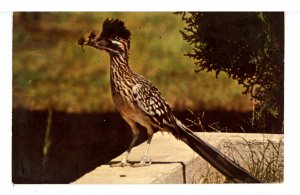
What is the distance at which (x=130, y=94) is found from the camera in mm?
5602

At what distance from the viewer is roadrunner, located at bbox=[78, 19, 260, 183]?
5.62 m

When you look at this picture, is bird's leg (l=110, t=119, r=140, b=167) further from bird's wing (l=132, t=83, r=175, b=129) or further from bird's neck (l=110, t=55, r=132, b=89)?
bird's neck (l=110, t=55, r=132, b=89)

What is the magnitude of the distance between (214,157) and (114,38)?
2.77 ft

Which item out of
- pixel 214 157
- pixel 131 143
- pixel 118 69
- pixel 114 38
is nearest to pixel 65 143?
pixel 131 143

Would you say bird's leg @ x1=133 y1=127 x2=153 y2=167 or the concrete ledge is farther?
bird's leg @ x1=133 y1=127 x2=153 y2=167

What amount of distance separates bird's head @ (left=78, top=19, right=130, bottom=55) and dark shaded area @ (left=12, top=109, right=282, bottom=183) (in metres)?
0.35

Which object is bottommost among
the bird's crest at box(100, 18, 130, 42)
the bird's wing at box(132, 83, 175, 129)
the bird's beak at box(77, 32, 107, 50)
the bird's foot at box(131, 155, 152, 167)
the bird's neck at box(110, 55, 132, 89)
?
the bird's foot at box(131, 155, 152, 167)

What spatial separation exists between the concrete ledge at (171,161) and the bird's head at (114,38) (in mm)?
502

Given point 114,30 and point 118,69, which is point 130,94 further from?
point 114,30

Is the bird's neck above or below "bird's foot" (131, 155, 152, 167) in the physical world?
above

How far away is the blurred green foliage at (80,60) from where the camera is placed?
5.67 metres

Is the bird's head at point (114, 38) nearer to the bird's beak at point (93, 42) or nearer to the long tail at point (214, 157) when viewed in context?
the bird's beak at point (93, 42)

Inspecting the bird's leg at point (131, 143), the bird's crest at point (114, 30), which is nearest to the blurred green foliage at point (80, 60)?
the bird's crest at point (114, 30)

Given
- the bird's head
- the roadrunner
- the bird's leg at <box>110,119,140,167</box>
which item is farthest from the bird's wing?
the bird's head
